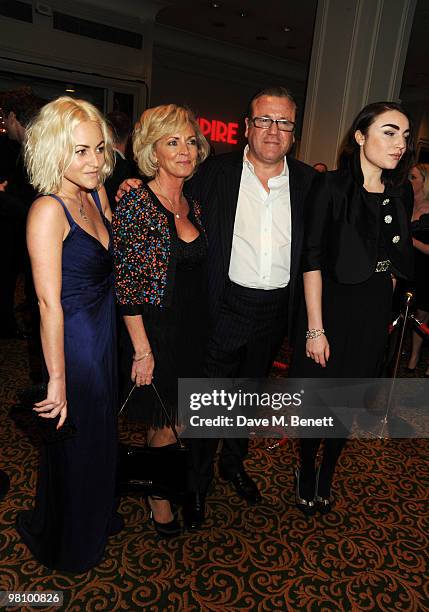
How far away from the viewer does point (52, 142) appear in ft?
4.95

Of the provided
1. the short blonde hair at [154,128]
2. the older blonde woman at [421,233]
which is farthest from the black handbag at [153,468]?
the older blonde woman at [421,233]

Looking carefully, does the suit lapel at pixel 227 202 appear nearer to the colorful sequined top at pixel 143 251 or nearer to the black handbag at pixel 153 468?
the colorful sequined top at pixel 143 251

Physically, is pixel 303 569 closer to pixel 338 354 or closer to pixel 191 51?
pixel 338 354

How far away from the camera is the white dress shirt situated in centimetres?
214

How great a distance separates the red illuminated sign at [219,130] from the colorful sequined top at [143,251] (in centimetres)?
996

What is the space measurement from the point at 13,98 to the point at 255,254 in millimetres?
2318

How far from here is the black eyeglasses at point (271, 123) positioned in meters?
2.06

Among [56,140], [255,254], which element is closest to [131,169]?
[255,254]

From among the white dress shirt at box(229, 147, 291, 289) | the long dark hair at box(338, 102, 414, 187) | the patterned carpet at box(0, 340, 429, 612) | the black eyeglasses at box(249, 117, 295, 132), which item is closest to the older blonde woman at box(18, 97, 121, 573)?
the patterned carpet at box(0, 340, 429, 612)

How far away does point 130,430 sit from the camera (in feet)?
10.0

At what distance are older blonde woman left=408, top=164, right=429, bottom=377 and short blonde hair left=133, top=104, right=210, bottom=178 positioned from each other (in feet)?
8.61

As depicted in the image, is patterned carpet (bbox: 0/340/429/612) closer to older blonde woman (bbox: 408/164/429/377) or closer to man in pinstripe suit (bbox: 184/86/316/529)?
man in pinstripe suit (bbox: 184/86/316/529)

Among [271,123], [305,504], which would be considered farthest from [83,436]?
[271,123]

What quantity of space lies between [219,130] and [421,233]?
853cm
